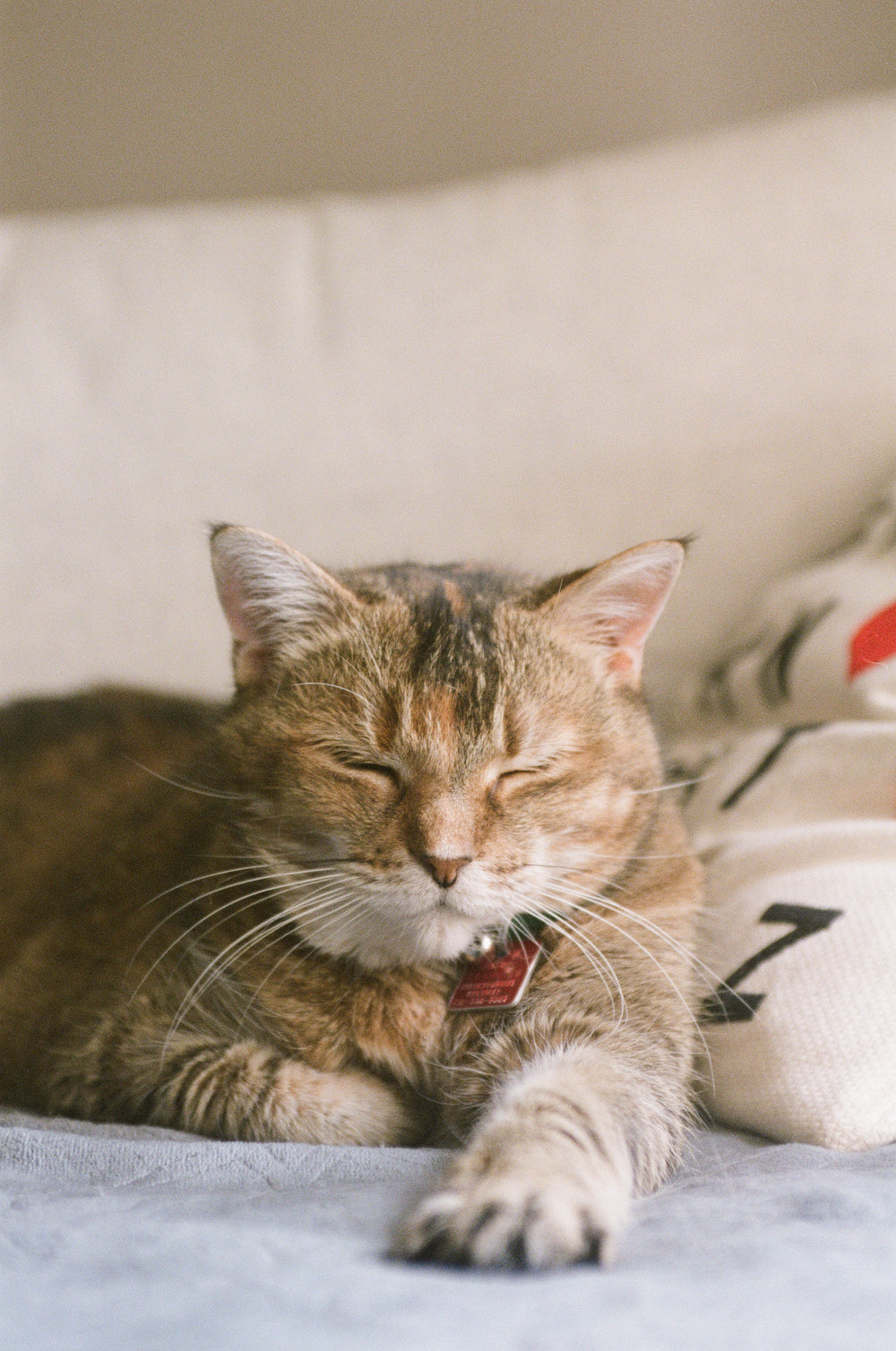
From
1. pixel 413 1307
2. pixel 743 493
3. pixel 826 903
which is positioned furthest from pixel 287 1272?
pixel 743 493

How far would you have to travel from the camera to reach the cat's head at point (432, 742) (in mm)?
973

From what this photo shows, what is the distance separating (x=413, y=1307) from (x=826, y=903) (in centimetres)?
62

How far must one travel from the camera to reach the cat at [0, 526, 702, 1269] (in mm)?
972

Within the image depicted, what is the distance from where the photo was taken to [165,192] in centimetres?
238

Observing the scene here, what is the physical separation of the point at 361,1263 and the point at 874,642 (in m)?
0.92

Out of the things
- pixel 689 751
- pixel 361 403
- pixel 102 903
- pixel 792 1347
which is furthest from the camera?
pixel 361 403

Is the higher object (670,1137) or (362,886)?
(362,886)

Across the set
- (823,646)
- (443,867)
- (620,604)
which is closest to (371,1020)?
(443,867)

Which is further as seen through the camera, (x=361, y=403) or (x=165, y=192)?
(x=165, y=192)

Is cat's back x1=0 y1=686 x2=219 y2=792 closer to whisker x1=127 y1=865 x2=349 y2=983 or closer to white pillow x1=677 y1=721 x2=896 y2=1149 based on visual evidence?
whisker x1=127 y1=865 x2=349 y2=983

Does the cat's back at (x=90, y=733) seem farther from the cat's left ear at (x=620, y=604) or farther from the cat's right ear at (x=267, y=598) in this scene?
the cat's left ear at (x=620, y=604)

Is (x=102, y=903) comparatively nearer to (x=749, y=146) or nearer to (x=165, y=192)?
(x=749, y=146)

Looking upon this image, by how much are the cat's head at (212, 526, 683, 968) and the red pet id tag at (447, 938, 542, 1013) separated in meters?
0.05

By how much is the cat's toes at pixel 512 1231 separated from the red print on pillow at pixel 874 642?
2.52ft
